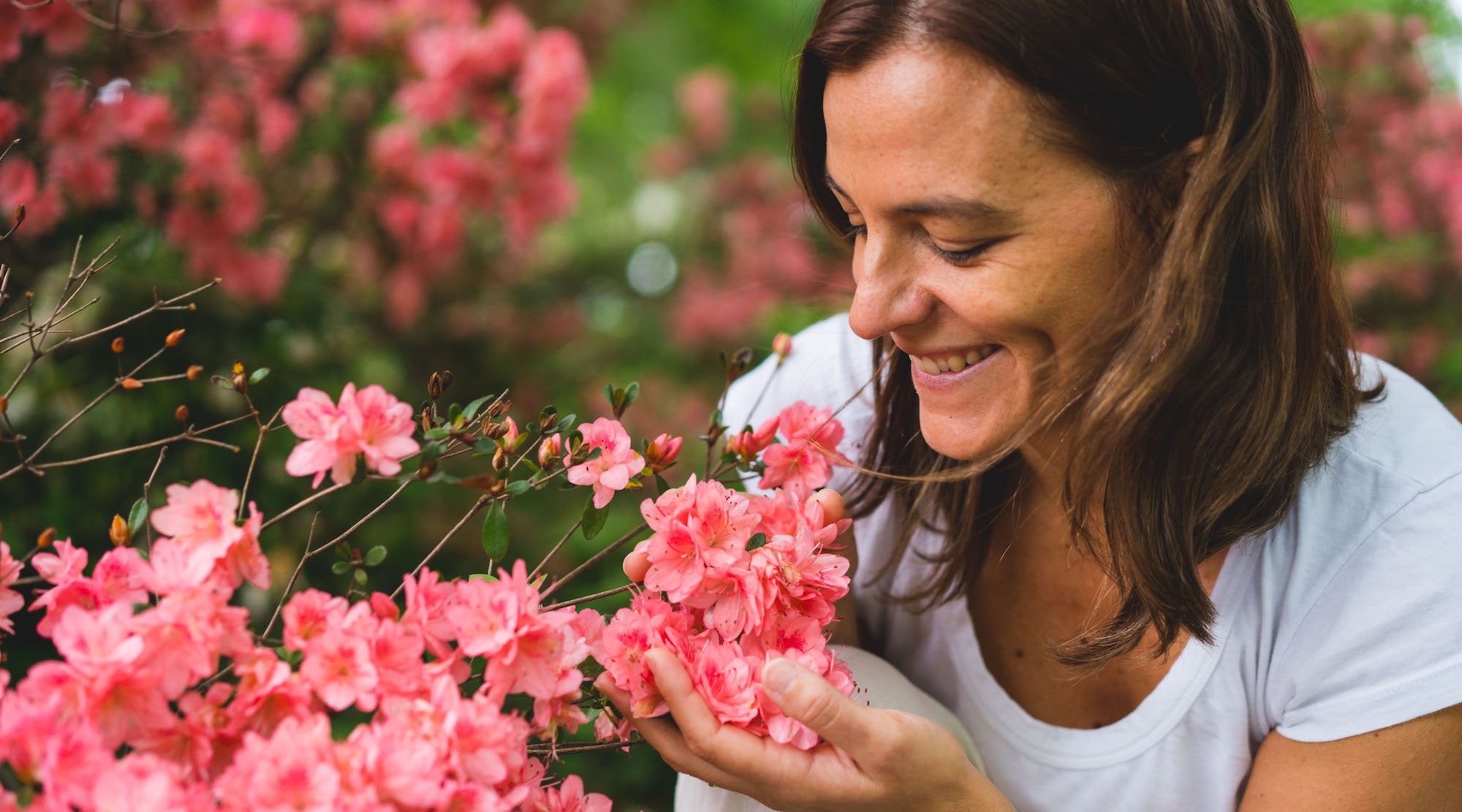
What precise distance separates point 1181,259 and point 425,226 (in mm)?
2435

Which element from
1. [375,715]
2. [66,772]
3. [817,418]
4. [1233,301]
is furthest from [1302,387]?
[66,772]

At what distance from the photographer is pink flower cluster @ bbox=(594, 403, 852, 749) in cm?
119

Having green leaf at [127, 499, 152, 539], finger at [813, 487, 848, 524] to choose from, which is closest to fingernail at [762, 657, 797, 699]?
finger at [813, 487, 848, 524]

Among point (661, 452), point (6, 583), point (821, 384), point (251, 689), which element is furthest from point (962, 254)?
point (6, 583)

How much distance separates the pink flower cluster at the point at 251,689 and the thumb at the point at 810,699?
20cm

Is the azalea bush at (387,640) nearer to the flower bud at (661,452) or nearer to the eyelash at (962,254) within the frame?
the flower bud at (661,452)

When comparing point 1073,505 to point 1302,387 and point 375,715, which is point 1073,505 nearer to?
point 1302,387

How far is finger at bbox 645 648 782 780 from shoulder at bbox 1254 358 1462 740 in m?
0.82

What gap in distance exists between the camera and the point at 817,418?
1.44m

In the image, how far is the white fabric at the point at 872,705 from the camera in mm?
1499

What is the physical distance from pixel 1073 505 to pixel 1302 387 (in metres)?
0.33

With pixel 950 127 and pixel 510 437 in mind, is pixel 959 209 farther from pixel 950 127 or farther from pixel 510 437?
pixel 510 437

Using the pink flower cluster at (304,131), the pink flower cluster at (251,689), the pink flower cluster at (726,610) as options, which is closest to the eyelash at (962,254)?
the pink flower cluster at (726,610)

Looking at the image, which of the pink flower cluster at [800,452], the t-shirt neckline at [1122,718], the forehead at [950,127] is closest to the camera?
the forehead at [950,127]
